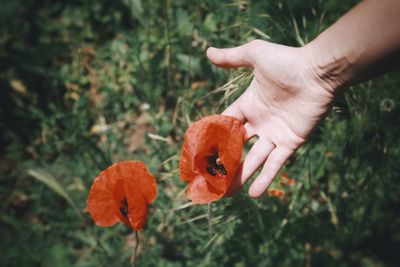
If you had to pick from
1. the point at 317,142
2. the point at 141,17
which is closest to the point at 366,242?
the point at 317,142

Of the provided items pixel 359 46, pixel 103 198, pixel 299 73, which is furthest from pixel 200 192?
pixel 359 46

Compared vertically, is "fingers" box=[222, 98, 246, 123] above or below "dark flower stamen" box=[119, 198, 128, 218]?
above

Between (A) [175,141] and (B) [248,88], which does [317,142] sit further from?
(A) [175,141]

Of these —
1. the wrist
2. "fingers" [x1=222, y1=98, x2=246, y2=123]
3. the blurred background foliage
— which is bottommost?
the blurred background foliage

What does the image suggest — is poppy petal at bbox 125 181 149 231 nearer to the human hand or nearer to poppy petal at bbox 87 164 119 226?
poppy petal at bbox 87 164 119 226

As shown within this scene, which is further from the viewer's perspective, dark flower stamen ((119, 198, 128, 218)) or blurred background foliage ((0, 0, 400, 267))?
blurred background foliage ((0, 0, 400, 267))

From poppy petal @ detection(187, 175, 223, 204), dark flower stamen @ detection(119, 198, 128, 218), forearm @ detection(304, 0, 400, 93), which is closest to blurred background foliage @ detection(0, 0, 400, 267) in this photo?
poppy petal @ detection(187, 175, 223, 204)

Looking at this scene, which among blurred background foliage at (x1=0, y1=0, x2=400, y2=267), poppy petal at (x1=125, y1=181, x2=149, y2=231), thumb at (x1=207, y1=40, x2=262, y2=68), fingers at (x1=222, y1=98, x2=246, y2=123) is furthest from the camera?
blurred background foliage at (x1=0, y1=0, x2=400, y2=267)

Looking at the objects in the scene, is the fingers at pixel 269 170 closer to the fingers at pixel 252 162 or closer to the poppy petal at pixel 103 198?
the fingers at pixel 252 162
